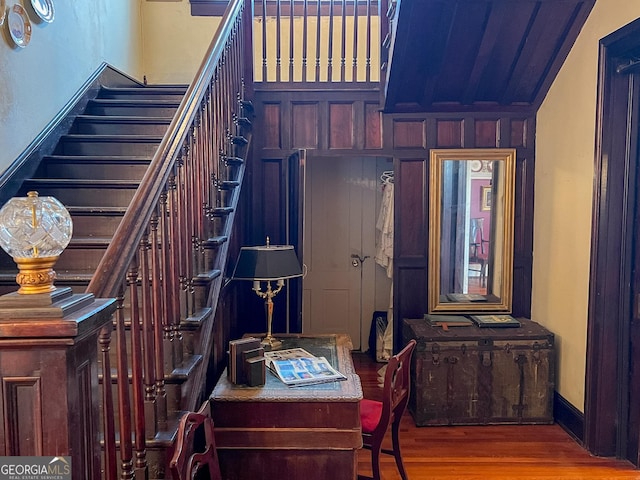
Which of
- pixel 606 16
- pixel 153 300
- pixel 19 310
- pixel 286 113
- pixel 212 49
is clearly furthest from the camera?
pixel 286 113

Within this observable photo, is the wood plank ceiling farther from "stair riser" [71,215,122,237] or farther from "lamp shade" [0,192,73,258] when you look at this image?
"lamp shade" [0,192,73,258]

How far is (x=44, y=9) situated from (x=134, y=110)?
33.0 inches

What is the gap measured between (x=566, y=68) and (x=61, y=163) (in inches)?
130

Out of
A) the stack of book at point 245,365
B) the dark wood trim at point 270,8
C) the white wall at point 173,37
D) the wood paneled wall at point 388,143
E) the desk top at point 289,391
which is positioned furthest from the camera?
the white wall at point 173,37

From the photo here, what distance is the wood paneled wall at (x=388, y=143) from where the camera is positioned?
12.4 feet

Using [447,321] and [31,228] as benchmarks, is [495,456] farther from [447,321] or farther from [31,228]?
[31,228]

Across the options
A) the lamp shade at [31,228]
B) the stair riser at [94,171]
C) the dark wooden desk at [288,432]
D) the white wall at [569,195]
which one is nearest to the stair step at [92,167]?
the stair riser at [94,171]

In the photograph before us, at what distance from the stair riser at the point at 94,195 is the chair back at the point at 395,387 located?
5.73ft

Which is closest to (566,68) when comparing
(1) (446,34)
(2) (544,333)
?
(1) (446,34)

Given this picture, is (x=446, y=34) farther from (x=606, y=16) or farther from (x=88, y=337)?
(x=88, y=337)

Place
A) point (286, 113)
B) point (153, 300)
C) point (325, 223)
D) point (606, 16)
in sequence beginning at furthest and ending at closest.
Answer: point (325, 223)
point (286, 113)
point (606, 16)
point (153, 300)

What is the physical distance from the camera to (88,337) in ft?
3.34

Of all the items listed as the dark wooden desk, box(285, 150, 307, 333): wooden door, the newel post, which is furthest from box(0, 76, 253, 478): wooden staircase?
the newel post

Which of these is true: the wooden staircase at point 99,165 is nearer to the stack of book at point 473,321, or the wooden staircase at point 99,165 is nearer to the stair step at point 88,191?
the stair step at point 88,191
